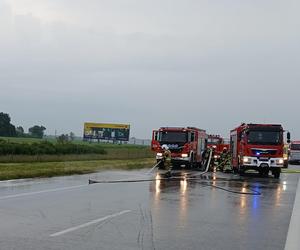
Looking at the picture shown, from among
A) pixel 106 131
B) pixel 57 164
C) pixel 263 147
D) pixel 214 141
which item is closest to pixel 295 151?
pixel 214 141

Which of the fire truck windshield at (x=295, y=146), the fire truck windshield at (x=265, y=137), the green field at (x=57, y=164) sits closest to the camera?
the green field at (x=57, y=164)

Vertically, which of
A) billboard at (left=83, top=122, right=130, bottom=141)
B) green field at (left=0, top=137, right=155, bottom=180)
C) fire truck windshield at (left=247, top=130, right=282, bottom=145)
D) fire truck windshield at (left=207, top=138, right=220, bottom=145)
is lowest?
green field at (left=0, top=137, right=155, bottom=180)

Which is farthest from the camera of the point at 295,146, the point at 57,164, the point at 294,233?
the point at 295,146

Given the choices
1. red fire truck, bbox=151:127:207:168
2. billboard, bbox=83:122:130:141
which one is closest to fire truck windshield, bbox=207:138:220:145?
red fire truck, bbox=151:127:207:168

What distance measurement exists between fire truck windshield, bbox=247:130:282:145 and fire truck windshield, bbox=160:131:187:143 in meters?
7.30

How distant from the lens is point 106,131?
99125 millimetres

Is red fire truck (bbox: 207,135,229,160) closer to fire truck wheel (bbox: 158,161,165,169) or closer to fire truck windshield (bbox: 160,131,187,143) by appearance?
fire truck windshield (bbox: 160,131,187,143)

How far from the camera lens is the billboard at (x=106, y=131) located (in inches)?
3824

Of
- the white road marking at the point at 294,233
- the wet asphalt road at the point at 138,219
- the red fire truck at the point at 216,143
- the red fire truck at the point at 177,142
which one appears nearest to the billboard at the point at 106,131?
the red fire truck at the point at 216,143

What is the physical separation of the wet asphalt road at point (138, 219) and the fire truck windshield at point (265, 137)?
11636 millimetres

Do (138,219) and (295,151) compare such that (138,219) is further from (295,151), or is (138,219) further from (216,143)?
(295,151)

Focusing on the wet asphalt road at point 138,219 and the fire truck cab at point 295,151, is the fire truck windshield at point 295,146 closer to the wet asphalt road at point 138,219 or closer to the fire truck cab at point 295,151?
the fire truck cab at point 295,151

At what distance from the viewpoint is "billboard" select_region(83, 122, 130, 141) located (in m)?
97.1

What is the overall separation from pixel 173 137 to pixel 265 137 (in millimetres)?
8183
